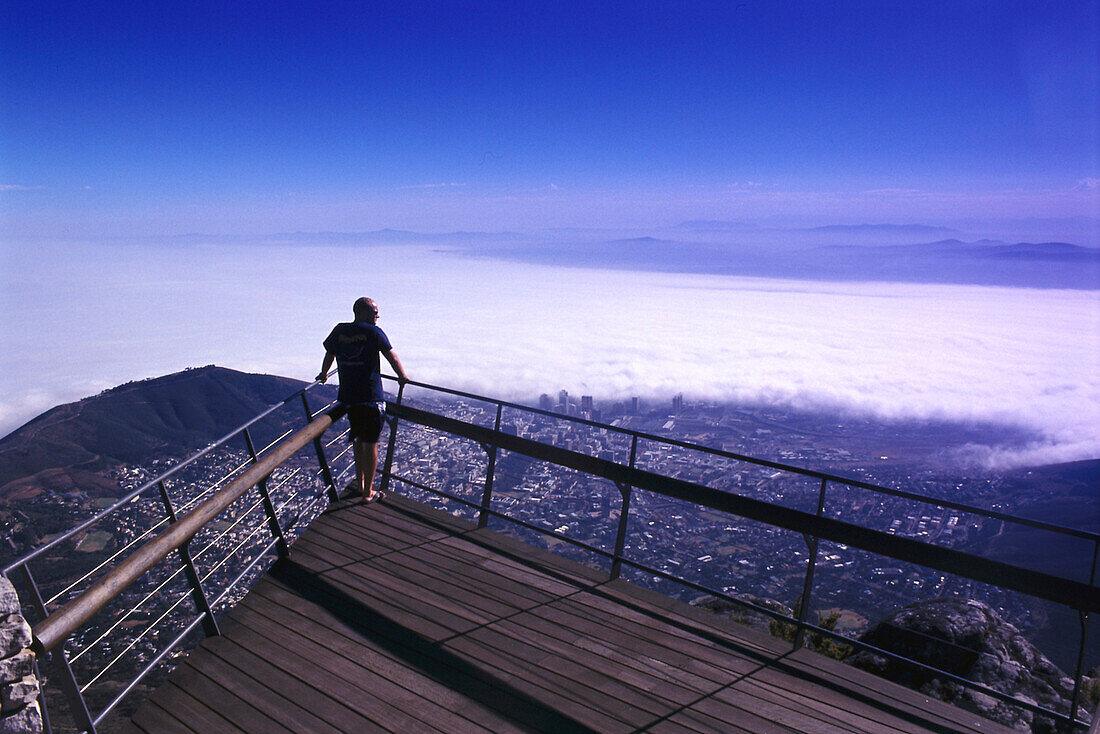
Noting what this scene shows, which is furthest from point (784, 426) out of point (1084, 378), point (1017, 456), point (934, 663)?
point (1084, 378)

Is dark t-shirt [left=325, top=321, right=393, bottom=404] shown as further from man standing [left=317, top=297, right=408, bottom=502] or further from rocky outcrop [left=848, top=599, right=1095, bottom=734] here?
rocky outcrop [left=848, top=599, right=1095, bottom=734]

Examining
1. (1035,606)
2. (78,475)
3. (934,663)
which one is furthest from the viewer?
(78,475)

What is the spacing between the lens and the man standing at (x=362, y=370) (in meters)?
6.07

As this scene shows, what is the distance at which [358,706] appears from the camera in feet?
11.9

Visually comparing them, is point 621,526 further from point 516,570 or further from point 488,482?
point 488,482

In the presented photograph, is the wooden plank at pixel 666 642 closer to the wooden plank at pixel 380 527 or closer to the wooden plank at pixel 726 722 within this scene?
the wooden plank at pixel 726 722

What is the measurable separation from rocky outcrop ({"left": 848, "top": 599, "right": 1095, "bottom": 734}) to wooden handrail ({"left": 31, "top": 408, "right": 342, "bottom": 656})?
5572 millimetres

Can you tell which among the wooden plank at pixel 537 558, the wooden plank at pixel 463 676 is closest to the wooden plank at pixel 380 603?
the wooden plank at pixel 463 676

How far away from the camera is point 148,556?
355 cm

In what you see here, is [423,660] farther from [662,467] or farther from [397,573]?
[662,467]

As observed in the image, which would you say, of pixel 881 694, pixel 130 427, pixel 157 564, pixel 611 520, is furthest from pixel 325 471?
pixel 130 427

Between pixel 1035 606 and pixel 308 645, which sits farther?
pixel 1035 606

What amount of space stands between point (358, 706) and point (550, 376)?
156 meters

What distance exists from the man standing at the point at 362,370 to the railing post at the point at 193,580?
214 centimetres
